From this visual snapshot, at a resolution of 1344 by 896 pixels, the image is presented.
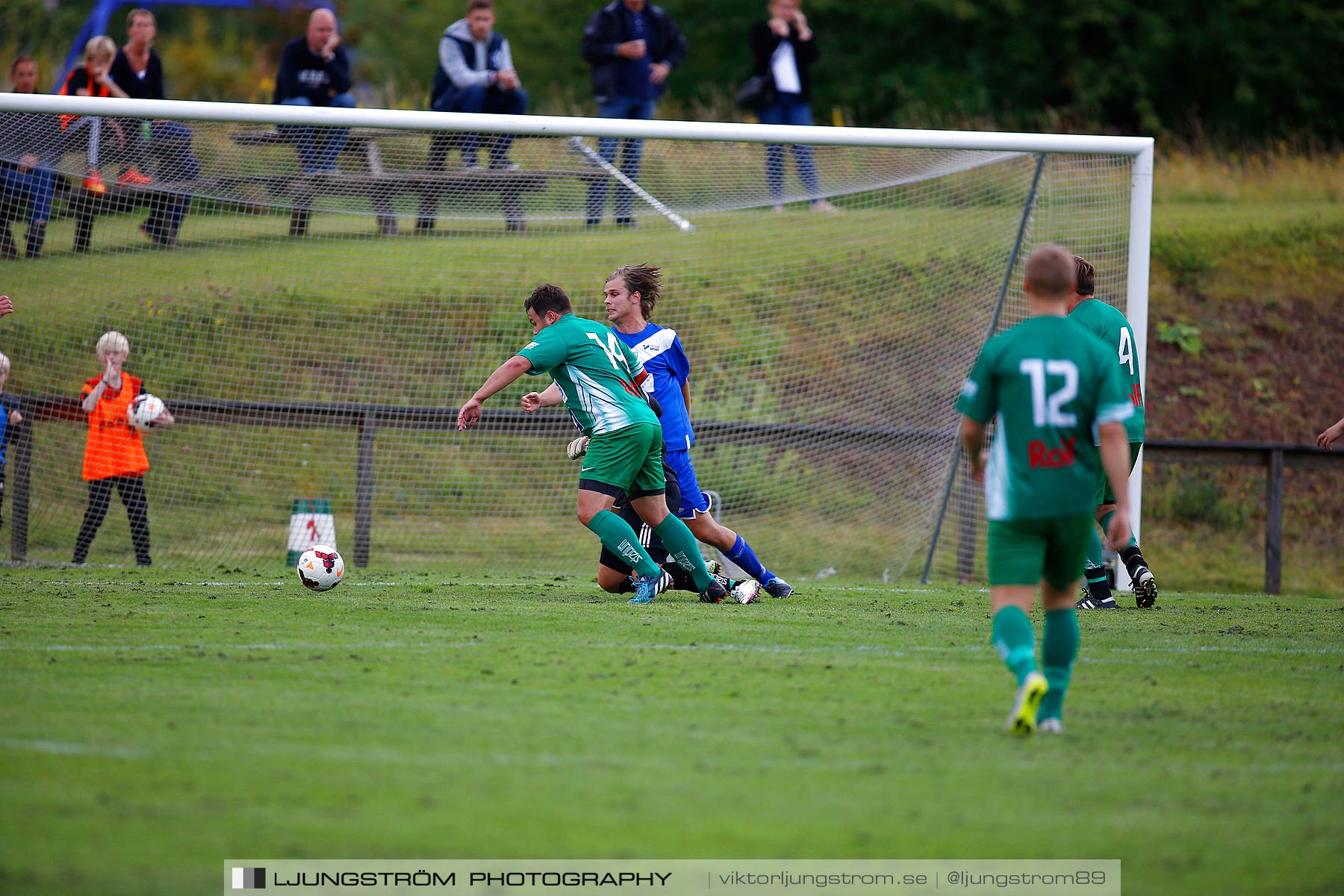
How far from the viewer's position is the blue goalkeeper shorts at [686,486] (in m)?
8.60

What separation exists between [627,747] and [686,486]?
4296 mm

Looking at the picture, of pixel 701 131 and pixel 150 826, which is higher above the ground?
pixel 701 131

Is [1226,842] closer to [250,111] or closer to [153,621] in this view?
[153,621]

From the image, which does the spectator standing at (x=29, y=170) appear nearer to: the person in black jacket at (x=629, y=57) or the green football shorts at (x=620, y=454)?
the green football shorts at (x=620, y=454)

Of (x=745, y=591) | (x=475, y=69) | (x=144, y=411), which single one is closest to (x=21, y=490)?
(x=144, y=411)

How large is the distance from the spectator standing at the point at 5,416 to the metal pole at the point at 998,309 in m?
7.17

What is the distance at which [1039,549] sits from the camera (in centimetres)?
486

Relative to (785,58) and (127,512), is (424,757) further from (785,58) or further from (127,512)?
(785,58)

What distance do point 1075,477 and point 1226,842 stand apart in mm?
1562

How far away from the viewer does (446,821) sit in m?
3.54

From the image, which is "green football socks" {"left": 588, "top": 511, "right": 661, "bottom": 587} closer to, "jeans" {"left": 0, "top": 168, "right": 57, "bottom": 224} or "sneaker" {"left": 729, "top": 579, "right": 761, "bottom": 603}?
"sneaker" {"left": 729, "top": 579, "right": 761, "bottom": 603}

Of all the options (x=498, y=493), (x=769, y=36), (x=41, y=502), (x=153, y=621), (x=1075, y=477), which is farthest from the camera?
(x=769, y=36)

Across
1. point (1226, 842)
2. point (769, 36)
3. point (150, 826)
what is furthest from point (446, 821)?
point (769, 36)

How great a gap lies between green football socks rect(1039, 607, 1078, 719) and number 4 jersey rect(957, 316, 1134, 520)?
43 centimetres
